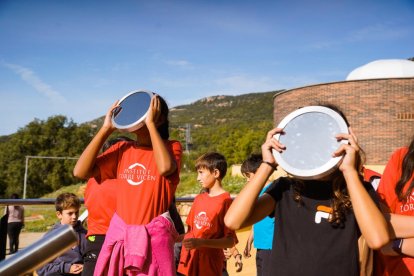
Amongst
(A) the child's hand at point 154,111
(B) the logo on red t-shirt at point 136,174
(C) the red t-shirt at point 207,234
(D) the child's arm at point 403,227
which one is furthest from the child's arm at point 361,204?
(C) the red t-shirt at point 207,234

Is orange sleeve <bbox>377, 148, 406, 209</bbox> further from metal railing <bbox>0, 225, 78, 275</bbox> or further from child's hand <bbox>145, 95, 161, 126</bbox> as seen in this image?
metal railing <bbox>0, 225, 78, 275</bbox>

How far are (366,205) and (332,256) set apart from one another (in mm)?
284

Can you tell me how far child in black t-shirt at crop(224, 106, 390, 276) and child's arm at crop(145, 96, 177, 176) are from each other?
65 centimetres

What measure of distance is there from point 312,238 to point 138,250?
930mm

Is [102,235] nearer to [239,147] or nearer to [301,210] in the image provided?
[301,210]

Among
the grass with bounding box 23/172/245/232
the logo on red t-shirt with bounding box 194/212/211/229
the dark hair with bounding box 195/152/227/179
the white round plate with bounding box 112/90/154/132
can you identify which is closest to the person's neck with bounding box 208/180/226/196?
the dark hair with bounding box 195/152/227/179

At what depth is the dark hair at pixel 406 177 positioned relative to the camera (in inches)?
79.2

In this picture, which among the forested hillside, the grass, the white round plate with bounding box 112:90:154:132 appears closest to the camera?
the white round plate with bounding box 112:90:154:132

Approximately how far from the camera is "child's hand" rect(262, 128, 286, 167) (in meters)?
1.79

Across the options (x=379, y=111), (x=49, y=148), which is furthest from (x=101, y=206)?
(x=49, y=148)

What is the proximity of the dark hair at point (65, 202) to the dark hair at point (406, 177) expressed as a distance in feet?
9.03

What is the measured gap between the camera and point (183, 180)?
38.4 metres

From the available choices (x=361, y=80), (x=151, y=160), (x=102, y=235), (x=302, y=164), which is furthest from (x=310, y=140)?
(x=361, y=80)

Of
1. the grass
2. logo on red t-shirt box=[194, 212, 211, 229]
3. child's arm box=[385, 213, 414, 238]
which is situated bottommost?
the grass
